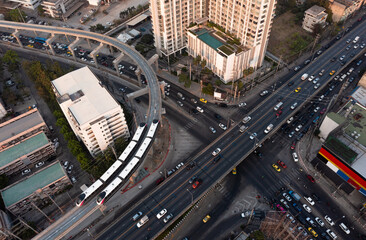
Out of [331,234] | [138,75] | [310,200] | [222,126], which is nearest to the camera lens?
[331,234]

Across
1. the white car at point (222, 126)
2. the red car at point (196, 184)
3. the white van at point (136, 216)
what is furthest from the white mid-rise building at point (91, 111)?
the white car at point (222, 126)

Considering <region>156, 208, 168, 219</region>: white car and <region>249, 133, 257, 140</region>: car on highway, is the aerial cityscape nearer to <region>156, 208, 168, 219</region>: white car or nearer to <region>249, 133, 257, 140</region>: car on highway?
<region>156, 208, 168, 219</region>: white car

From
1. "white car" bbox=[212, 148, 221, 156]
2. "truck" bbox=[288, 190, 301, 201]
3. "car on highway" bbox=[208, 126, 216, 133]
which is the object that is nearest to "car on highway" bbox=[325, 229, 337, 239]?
"truck" bbox=[288, 190, 301, 201]

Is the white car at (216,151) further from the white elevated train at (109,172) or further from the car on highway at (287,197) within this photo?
the white elevated train at (109,172)

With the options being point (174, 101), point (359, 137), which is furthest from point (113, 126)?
point (359, 137)

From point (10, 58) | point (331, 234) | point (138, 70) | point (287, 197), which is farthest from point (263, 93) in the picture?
point (10, 58)

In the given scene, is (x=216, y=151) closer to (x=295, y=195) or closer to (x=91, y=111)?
(x=295, y=195)
